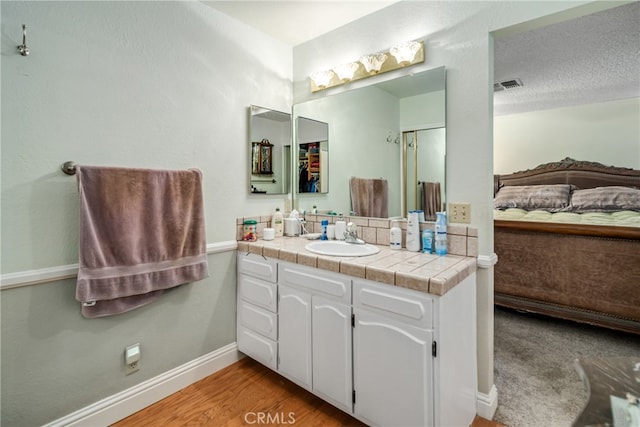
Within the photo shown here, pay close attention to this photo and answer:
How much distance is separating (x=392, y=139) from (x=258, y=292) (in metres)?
1.32

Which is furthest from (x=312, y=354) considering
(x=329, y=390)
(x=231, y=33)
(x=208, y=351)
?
(x=231, y=33)

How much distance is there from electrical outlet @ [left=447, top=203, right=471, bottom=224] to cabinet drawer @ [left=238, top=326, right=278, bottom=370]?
4.27 ft

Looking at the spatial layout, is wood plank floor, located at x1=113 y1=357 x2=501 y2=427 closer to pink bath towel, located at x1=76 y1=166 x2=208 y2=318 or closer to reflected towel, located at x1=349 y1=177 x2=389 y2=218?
pink bath towel, located at x1=76 y1=166 x2=208 y2=318

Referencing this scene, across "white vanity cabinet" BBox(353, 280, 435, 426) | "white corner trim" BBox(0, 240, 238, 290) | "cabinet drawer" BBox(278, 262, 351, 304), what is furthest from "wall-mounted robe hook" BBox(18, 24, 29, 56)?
"white vanity cabinet" BBox(353, 280, 435, 426)

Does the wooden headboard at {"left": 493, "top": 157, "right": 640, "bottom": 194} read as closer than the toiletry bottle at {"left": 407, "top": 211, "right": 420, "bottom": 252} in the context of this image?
No

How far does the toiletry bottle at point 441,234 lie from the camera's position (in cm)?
163

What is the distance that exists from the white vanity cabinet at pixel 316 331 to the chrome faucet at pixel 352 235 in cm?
45

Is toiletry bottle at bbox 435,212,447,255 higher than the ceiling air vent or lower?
lower

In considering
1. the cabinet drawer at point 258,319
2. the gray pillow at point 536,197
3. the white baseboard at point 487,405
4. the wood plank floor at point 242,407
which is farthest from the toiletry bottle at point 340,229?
the gray pillow at point 536,197

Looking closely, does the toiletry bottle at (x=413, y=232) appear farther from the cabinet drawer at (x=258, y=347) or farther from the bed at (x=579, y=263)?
the bed at (x=579, y=263)

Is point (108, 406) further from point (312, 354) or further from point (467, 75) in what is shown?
point (467, 75)

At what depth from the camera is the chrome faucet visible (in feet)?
6.41

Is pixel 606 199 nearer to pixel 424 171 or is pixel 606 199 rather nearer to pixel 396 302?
pixel 424 171

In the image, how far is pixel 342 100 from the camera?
2.18m
